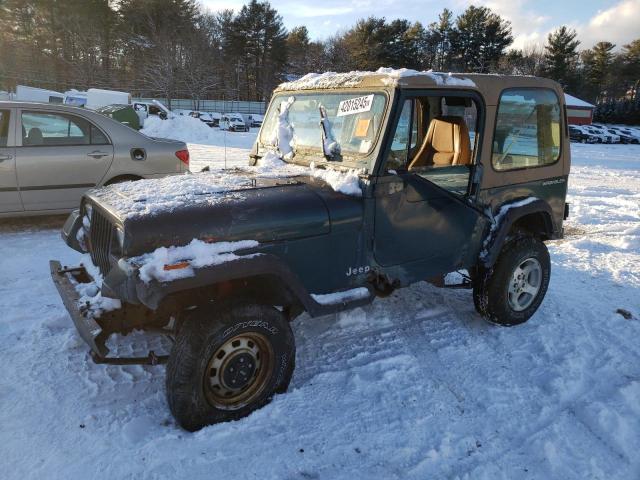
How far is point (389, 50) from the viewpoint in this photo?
4741 centimetres

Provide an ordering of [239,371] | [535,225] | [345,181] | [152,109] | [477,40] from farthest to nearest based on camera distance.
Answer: [477,40] → [152,109] → [535,225] → [345,181] → [239,371]

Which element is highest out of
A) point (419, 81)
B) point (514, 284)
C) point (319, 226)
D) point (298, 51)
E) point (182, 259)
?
point (298, 51)

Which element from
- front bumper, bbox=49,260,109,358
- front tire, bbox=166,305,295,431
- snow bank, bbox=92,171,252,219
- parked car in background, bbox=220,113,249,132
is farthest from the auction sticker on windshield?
parked car in background, bbox=220,113,249,132

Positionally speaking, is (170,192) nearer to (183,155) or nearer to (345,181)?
(345,181)

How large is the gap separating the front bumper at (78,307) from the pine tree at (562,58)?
62.8 metres

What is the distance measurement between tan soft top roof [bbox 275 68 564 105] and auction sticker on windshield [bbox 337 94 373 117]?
103 mm

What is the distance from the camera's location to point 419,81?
11.3ft

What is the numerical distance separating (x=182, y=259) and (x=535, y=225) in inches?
132

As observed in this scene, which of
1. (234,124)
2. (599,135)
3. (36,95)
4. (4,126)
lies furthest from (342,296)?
(599,135)

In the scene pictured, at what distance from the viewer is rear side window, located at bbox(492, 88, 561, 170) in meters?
4.02

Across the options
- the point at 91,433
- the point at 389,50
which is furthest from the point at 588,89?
the point at 91,433

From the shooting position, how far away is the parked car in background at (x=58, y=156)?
6.15 metres

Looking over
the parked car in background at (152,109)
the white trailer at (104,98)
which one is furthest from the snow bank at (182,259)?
the white trailer at (104,98)

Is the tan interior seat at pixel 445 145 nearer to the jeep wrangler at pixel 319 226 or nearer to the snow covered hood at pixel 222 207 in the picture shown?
the jeep wrangler at pixel 319 226
